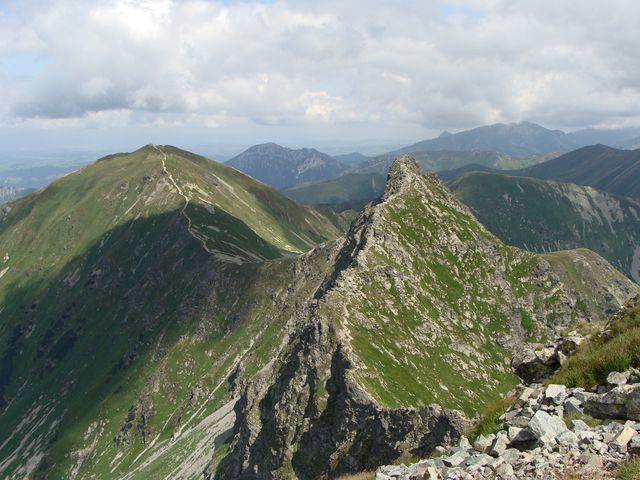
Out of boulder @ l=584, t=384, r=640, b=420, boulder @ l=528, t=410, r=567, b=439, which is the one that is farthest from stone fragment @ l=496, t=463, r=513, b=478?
boulder @ l=584, t=384, r=640, b=420

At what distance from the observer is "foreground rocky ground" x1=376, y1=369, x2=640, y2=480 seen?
14703 mm

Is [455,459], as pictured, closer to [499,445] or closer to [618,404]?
[499,445]

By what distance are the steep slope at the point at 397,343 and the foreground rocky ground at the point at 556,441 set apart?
23946 mm

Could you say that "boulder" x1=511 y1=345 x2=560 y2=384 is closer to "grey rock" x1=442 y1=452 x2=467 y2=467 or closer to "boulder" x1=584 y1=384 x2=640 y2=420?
"boulder" x1=584 y1=384 x2=640 y2=420

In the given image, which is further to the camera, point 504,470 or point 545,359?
point 545,359

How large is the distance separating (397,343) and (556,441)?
104674 mm

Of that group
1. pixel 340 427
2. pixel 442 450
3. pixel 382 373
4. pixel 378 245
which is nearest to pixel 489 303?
pixel 378 245

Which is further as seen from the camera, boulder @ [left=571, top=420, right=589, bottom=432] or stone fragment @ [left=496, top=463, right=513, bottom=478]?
boulder @ [left=571, top=420, right=589, bottom=432]

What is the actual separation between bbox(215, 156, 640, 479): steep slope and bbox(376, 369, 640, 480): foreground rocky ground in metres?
23.9

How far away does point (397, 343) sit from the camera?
118750mm

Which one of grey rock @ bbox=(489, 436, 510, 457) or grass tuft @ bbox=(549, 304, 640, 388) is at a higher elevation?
grass tuft @ bbox=(549, 304, 640, 388)

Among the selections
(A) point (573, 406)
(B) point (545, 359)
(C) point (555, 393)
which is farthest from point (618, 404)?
(B) point (545, 359)

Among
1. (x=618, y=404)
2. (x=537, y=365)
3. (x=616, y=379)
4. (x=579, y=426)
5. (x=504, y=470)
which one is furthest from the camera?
(x=537, y=365)

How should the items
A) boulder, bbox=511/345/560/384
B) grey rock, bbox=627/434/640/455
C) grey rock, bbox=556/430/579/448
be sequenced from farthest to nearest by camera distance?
boulder, bbox=511/345/560/384
grey rock, bbox=556/430/579/448
grey rock, bbox=627/434/640/455
